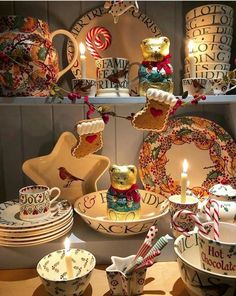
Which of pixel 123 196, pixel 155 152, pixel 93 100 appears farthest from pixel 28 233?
pixel 155 152

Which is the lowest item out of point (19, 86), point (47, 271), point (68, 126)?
point (47, 271)

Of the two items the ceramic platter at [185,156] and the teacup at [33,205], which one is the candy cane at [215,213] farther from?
the teacup at [33,205]

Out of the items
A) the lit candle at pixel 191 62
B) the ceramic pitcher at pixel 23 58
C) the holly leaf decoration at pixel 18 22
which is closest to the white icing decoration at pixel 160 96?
the lit candle at pixel 191 62

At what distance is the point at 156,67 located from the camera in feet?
2.65

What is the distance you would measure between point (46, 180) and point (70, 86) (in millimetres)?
312

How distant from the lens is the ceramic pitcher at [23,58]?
0.74 meters

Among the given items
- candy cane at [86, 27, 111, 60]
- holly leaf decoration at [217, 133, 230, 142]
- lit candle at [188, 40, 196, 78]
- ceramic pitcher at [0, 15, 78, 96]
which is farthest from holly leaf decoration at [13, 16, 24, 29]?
holly leaf decoration at [217, 133, 230, 142]

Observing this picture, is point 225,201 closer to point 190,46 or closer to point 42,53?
point 190,46

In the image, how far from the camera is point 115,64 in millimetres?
796

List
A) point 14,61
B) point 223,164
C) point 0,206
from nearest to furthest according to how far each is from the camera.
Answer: point 14,61 < point 0,206 < point 223,164

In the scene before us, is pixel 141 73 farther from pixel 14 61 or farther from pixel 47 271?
pixel 47 271

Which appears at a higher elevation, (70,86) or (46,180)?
(70,86)

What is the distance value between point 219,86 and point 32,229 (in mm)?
615

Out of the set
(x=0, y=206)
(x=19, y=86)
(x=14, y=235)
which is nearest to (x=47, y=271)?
(x=14, y=235)
